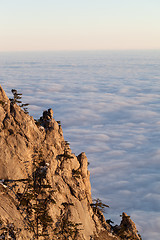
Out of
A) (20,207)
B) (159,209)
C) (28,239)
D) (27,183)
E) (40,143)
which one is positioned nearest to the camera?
(28,239)

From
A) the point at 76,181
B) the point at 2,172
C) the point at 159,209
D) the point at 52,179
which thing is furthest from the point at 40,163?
the point at 159,209

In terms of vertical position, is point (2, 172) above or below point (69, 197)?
above

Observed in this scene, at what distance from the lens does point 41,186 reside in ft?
114

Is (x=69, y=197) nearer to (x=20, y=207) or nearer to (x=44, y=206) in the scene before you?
(x=44, y=206)

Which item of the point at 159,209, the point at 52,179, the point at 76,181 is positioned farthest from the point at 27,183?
the point at 159,209

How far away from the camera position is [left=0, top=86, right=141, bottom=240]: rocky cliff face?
99.1ft

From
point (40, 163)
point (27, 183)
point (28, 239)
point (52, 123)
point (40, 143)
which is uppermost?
point (52, 123)

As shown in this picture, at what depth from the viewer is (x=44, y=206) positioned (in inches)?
1316

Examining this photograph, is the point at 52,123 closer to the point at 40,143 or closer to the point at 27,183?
the point at 40,143

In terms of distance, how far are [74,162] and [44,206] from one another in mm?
12680

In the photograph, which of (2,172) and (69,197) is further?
(69,197)

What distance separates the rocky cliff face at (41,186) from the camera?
3022 centimetres

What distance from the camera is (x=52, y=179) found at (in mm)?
37781

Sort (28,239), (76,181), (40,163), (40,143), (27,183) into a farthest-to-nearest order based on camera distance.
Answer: (76,181) < (40,143) < (40,163) < (27,183) < (28,239)
